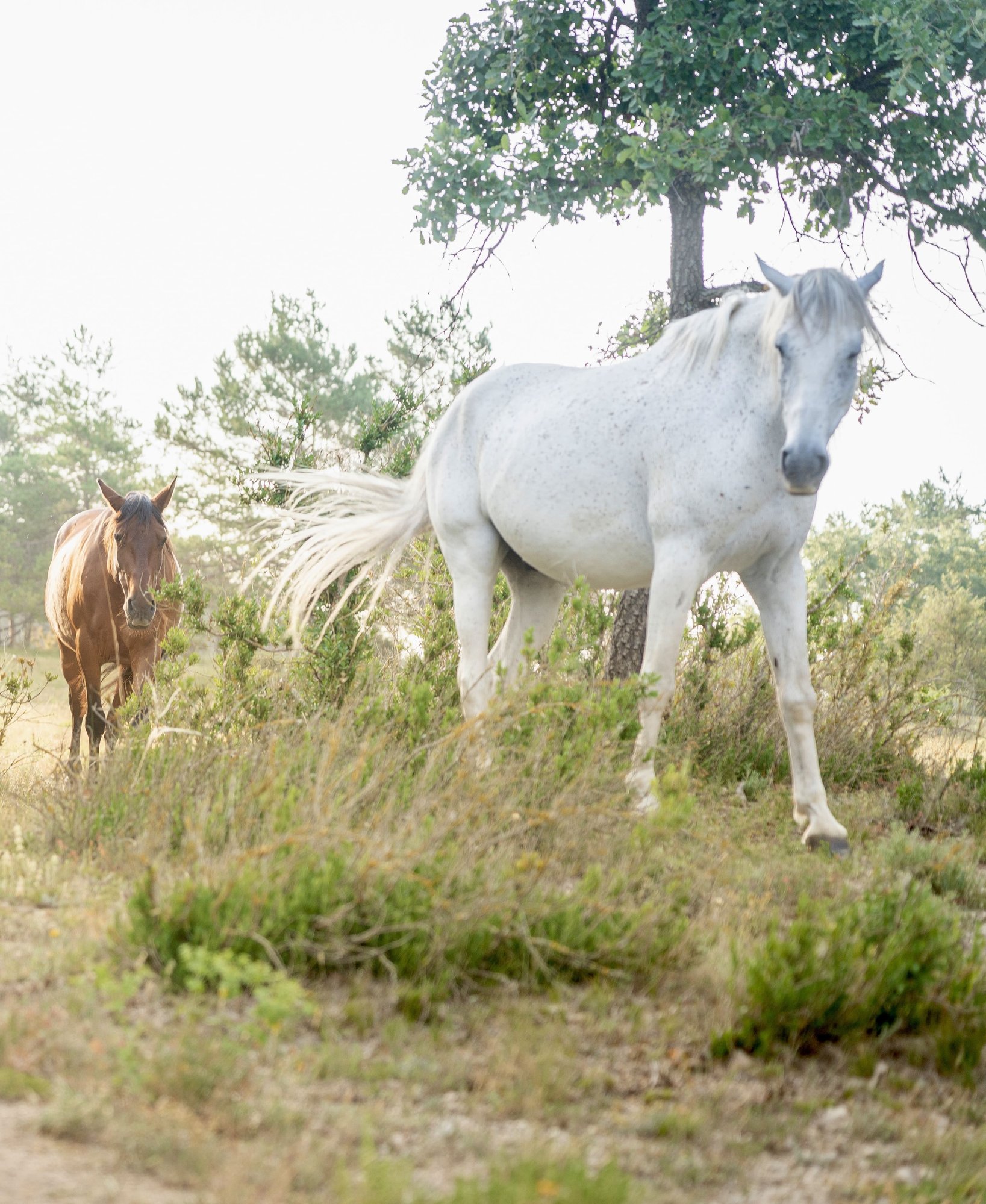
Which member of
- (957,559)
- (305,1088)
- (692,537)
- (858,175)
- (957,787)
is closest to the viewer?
(305,1088)

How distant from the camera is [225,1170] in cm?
198

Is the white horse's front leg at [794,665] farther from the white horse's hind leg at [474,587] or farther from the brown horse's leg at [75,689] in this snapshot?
the brown horse's leg at [75,689]

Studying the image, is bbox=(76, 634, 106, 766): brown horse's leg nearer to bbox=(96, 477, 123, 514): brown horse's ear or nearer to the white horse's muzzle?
bbox=(96, 477, 123, 514): brown horse's ear

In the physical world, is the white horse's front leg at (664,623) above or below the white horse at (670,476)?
below

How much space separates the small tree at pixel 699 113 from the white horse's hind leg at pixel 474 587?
210cm

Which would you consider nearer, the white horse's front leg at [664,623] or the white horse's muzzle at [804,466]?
the white horse's muzzle at [804,466]

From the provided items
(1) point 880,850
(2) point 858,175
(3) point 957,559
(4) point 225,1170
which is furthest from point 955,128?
(3) point 957,559

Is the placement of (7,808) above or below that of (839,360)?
below

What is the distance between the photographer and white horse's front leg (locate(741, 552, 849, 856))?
16.5 feet

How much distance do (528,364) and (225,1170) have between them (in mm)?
4750

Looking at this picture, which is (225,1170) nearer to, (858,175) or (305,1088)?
(305,1088)

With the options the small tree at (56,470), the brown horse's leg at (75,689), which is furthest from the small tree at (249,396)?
the brown horse's leg at (75,689)

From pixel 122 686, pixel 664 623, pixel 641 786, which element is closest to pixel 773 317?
pixel 664 623

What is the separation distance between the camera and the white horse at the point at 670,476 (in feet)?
14.8
